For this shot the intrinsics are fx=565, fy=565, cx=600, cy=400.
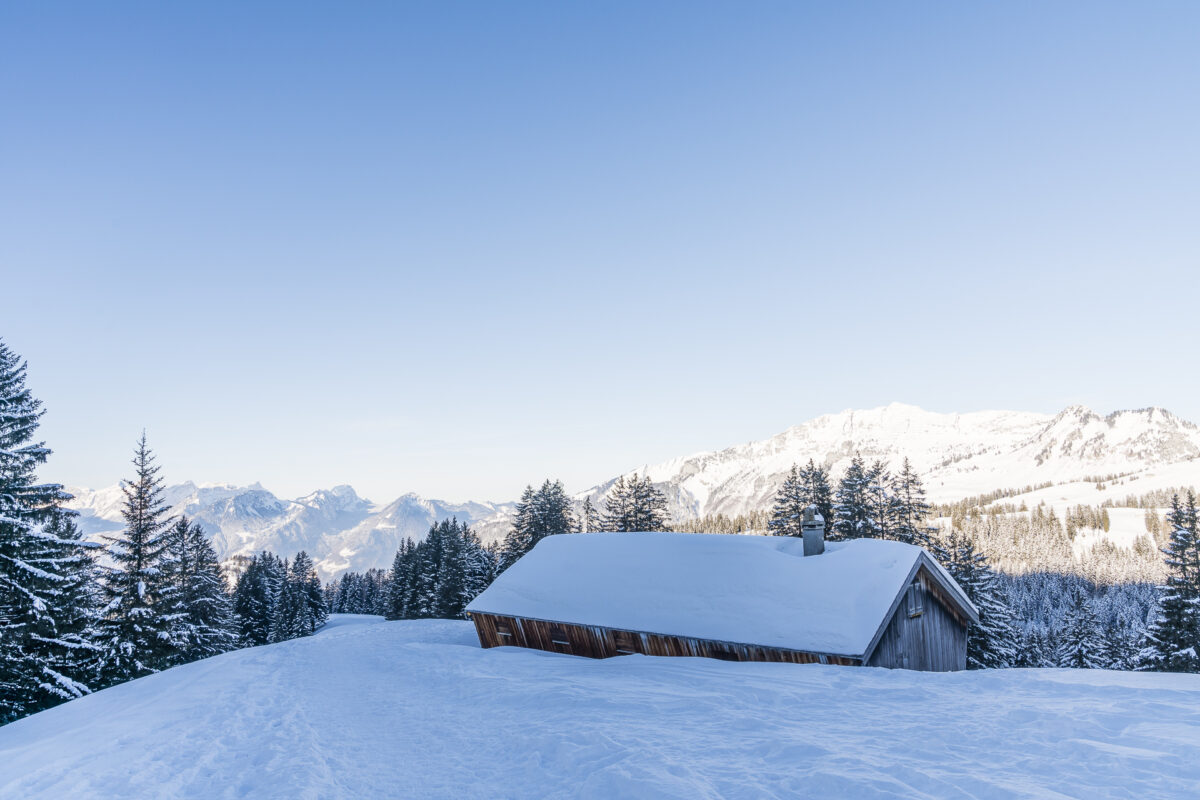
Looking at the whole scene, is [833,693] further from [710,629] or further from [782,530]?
[782,530]

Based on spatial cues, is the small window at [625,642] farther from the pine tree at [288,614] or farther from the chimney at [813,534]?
the pine tree at [288,614]

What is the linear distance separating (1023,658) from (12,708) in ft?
174

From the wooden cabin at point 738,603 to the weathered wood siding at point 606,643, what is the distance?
37 millimetres

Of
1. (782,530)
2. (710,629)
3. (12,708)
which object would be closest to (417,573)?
(782,530)

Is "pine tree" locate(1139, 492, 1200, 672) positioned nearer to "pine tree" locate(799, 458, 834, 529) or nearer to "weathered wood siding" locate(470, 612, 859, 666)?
"pine tree" locate(799, 458, 834, 529)

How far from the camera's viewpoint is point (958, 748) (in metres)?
6.47

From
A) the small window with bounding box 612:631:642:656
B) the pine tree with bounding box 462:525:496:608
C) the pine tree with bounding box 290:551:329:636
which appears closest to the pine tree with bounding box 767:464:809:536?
the pine tree with bounding box 462:525:496:608

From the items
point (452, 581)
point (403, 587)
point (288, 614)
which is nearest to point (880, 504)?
point (452, 581)

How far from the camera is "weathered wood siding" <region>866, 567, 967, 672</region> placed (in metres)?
16.2

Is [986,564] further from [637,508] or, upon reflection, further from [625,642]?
[625,642]

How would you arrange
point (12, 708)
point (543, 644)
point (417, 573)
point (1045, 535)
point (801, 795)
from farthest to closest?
point (1045, 535)
point (417, 573)
point (543, 644)
point (12, 708)
point (801, 795)

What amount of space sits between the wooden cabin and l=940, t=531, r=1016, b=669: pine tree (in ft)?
40.7

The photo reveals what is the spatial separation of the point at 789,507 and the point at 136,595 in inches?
1532

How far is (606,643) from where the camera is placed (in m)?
18.5
